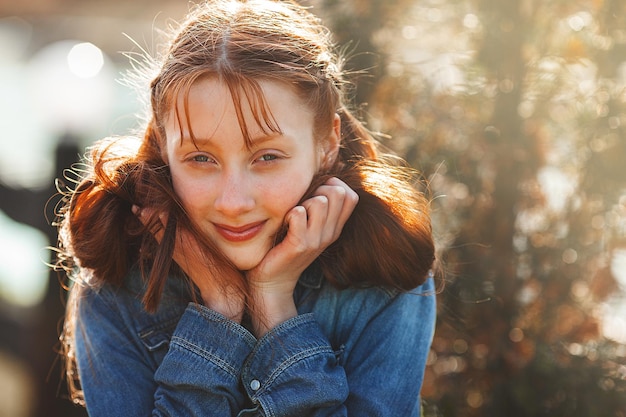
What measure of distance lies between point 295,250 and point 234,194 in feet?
0.75

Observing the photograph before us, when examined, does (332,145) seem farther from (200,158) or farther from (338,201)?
(200,158)

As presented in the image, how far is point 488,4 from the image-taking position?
2754 millimetres

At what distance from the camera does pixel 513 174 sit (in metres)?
2.81

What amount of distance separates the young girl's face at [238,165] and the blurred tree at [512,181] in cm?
83

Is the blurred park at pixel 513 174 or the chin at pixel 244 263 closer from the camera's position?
the chin at pixel 244 263

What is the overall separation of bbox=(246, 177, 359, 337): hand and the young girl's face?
37 mm

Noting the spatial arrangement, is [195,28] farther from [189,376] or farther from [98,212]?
[189,376]

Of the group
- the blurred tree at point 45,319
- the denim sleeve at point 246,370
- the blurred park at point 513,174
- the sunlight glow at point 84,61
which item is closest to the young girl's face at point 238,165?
the denim sleeve at point 246,370

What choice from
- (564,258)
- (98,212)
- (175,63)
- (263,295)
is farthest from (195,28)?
(564,258)

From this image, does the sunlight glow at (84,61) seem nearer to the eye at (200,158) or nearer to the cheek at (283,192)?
the eye at (200,158)

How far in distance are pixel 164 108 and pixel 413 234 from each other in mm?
727

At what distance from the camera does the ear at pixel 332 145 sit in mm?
2209

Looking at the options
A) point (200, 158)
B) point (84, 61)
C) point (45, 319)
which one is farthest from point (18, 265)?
point (200, 158)

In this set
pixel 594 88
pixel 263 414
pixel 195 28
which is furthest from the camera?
pixel 594 88
